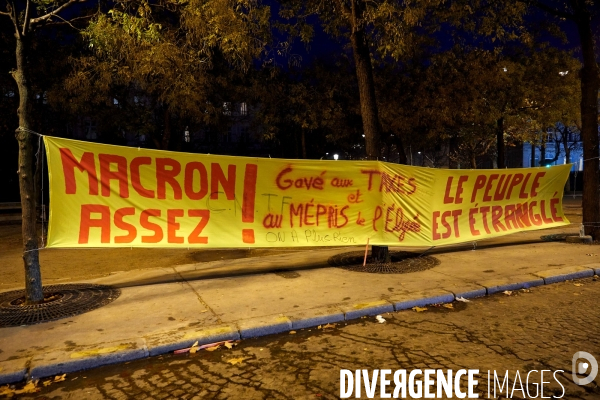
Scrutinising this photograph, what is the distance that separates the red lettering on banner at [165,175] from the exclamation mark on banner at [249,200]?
1133 millimetres

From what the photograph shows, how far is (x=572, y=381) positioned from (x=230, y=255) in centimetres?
748

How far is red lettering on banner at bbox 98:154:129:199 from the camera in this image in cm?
611

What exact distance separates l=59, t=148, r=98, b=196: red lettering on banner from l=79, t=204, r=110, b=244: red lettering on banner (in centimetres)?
22

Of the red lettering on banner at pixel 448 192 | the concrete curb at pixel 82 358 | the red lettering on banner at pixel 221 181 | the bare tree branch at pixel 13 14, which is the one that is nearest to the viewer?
the concrete curb at pixel 82 358

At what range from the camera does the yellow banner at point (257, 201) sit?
6039mm

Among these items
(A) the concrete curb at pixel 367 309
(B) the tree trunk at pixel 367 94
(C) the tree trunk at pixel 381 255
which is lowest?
(A) the concrete curb at pixel 367 309

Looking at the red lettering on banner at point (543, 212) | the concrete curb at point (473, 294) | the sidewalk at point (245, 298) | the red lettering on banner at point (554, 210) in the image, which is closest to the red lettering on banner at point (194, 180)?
the sidewalk at point (245, 298)

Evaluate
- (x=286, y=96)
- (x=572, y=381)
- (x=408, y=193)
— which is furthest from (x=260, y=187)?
(x=286, y=96)

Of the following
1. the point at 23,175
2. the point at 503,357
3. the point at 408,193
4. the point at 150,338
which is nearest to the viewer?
the point at 503,357

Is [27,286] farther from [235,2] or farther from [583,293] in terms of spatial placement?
[583,293]

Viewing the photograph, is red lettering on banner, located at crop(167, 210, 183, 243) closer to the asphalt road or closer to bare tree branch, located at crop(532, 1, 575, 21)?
the asphalt road

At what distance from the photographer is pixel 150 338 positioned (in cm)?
467

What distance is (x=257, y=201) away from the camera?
23.8ft

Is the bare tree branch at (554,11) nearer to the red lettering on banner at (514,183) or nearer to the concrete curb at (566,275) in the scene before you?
the red lettering on banner at (514,183)
